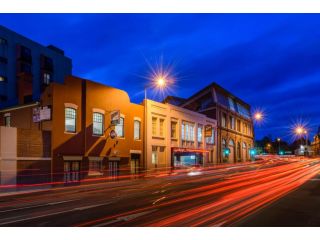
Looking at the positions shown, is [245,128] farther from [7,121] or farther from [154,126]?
[7,121]

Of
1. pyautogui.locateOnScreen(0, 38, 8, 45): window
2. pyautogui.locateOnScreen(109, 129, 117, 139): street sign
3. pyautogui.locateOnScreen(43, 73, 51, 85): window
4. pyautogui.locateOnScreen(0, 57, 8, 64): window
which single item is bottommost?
pyautogui.locateOnScreen(109, 129, 117, 139): street sign

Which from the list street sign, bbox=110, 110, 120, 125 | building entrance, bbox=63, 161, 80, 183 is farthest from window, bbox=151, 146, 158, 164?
building entrance, bbox=63, 161, 80, 183

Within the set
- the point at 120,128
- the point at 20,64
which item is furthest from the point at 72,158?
the point at 20,64

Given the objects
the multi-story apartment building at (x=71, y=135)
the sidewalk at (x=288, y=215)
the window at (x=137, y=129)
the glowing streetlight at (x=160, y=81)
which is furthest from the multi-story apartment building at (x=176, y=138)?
A: the sidewalk at (x=288, y=215)

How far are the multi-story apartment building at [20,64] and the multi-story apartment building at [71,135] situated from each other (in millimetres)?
18041

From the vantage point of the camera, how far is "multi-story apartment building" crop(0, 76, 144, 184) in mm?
24078

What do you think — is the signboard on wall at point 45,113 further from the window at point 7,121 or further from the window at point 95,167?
the window at point 7,121

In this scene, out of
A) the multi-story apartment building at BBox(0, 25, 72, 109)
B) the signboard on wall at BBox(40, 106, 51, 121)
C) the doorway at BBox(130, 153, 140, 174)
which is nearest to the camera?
the signboard on wall at BBox(40, 106, 51, 121)

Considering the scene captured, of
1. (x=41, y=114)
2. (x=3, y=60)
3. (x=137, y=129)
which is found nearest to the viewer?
(x=41, y=114)

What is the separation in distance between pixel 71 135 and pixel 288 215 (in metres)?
19.2

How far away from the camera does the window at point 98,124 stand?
1164 inches

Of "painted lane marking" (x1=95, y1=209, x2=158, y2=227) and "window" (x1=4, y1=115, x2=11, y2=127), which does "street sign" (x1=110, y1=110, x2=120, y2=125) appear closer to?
"window" (x1=4, y1=115, x2=11, y2=127)

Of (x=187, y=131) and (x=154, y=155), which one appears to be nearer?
(x=154, y=155)

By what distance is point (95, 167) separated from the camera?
29.2 m
